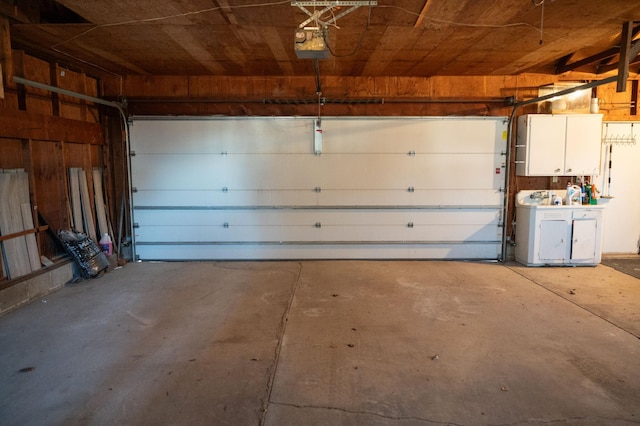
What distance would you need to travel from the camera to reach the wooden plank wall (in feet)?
12.8

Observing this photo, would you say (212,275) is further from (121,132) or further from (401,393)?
(401,393)

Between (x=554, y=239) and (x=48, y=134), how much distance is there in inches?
247

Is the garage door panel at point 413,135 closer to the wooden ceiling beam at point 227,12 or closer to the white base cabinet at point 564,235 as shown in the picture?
the white base cabinet at point 564,235

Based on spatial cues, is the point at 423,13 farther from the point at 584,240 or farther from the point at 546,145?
the point at 584,240

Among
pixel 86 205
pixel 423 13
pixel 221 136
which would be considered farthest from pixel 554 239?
pixel 86 205

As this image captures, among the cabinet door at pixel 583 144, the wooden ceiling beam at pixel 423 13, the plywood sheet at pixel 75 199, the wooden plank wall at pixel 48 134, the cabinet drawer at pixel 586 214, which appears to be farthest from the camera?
the cabinet door at pixel 583 144

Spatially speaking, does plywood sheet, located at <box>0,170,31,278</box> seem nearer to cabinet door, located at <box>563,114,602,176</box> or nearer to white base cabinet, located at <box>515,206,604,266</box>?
white base cabinet, located at <box>515,206,604,266</box>

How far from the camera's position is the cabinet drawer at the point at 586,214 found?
5.06 metres

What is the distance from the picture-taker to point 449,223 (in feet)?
18.3

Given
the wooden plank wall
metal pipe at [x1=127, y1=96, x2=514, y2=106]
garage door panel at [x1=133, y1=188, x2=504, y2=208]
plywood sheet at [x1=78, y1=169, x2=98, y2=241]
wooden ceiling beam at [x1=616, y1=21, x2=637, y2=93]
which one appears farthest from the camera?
garage door panel at [x1=133, y1=188, x2=504, y2=208]

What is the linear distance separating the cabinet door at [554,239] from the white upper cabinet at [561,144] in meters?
0.73

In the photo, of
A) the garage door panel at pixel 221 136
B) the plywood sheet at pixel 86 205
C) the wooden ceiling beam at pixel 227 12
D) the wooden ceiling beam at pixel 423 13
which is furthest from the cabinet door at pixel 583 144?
the plywood sheet at pixel 86 205

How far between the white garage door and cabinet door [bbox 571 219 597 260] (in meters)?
0.91

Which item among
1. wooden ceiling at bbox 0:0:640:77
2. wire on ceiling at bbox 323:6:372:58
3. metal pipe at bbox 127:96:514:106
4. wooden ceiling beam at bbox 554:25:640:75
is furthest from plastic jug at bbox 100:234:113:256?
wooden ceiling beam at bbox 554:25:640:75
